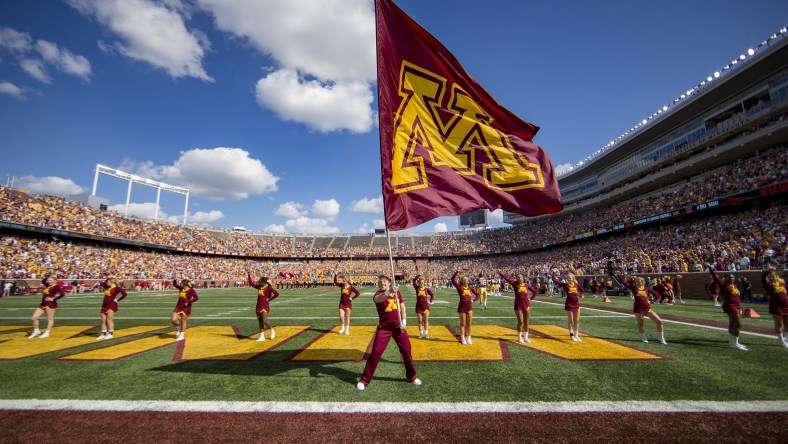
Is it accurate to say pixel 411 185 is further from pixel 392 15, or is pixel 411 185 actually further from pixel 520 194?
pixel 392 15

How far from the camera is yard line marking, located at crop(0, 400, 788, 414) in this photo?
14.9ft

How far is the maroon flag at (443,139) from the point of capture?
5836 mm

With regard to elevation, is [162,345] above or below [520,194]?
below

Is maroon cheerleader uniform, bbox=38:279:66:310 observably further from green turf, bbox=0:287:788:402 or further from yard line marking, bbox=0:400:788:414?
yard line marking, bbox=0:400:788:414

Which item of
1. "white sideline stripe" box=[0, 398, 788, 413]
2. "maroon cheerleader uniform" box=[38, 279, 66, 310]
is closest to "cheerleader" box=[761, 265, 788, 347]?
"white sideline stripe" box=[0, 398, 788, 413]

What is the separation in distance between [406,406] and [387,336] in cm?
127

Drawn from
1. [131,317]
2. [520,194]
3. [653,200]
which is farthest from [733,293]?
[653,200]

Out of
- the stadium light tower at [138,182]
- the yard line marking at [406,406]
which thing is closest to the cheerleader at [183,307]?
the yard line marking at [406,406]

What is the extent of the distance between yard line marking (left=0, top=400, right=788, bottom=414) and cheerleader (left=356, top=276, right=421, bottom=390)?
2.43 ft

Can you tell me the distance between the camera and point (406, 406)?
4.75 metres

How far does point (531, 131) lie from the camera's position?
6.24 metres

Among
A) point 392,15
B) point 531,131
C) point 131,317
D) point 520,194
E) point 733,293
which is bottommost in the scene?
point 131,317

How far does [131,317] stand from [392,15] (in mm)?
17048

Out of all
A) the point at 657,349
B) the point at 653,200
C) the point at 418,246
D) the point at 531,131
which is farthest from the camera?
the point at 418,246
